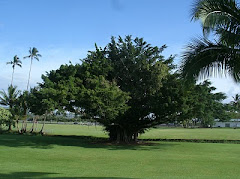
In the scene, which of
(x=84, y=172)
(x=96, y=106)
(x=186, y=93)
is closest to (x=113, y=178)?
(x=84, y=172)

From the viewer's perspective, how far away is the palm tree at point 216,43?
9.19 m

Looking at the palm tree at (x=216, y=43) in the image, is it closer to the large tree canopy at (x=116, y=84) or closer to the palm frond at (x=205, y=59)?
the palm frond at (x=205, y=59)

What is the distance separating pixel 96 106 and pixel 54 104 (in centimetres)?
353

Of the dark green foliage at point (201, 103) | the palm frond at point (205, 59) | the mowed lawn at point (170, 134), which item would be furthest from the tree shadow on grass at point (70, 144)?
the palm frond at point (205, 59)

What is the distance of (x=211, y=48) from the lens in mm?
9836

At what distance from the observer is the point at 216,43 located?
32.6ft

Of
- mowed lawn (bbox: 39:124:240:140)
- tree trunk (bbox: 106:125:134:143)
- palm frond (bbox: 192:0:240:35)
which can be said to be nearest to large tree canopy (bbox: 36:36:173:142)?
tree trunk (bbox: 106:125:134:143)

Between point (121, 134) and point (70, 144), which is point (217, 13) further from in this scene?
point (121, 134)

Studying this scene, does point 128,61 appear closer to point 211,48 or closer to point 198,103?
point 198,103

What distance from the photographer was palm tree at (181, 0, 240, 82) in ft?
30.1

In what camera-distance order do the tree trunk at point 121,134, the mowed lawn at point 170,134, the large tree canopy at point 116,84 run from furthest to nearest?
the mowed lawn at point 170,134 < the tree trunk at point 121,134 < the large tree canopy at point 116,84

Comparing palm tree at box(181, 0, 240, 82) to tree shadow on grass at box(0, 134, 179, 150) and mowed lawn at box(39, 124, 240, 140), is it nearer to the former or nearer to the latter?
tree shadow on grass at box(0, 134, 179, 150)

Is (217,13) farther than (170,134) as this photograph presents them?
No

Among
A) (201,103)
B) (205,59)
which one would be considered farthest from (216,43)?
(201,103)
